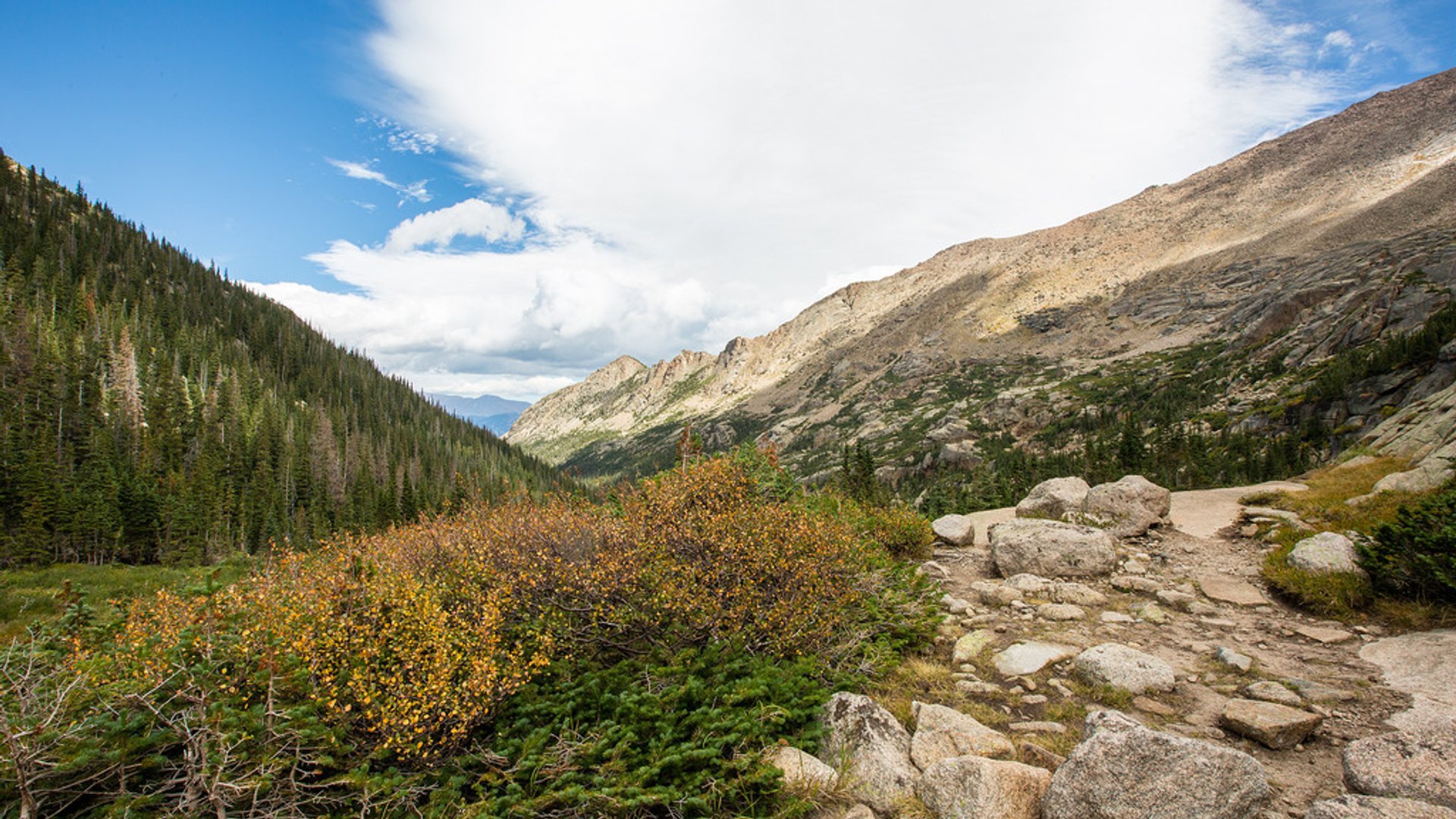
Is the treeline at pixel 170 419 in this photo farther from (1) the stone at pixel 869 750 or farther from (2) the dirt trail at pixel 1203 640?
(2) the dirt trail at pixel 1203 640

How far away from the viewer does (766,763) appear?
7.44 metres

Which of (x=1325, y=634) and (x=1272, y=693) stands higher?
(x=1272, y=693)

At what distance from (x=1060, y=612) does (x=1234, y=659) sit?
11.2 ft

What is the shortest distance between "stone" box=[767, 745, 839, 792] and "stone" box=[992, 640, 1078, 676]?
4.73 meters

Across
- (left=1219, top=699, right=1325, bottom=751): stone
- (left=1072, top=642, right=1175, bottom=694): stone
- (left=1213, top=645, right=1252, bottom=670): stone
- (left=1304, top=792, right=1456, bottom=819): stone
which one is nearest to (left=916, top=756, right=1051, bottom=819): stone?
(left=1304, top=792, right=1456, bottom=819): stone

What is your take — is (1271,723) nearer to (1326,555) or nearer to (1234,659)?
(1234,659)

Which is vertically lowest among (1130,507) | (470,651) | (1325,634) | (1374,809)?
(1325,634)

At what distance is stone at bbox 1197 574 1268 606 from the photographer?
1293 cm

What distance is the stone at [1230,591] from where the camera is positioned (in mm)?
12930

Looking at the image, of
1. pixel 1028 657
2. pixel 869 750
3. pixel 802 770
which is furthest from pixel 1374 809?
pixel 802 770

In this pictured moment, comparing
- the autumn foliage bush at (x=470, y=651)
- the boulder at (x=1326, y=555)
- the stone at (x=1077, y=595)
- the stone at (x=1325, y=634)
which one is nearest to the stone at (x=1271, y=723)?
the stone at (x=1325, y=634)

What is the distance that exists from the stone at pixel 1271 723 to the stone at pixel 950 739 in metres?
3.04

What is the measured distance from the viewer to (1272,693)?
8383 mm

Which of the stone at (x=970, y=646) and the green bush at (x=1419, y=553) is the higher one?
the green bush at (x=1419, y=553)
